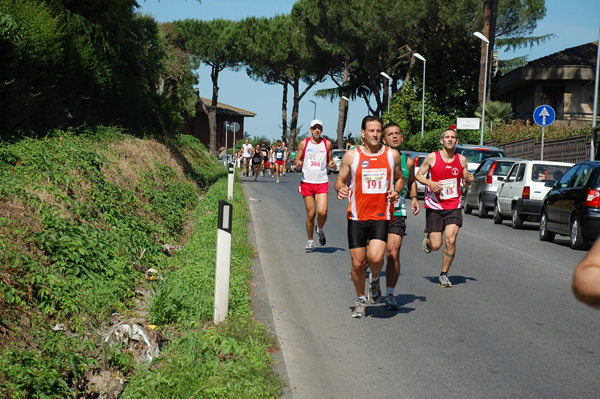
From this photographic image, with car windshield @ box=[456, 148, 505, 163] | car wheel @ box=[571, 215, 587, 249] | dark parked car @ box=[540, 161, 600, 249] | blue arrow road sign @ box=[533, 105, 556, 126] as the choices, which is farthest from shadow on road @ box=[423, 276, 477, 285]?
car windshield @ box=[456, 148, 505, 163]

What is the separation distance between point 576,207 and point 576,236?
20.8 inches

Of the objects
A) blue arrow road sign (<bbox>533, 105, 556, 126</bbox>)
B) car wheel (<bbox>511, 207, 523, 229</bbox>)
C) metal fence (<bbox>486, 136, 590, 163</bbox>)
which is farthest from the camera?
metal fence (<bbox>486, 136, 590, 163</bbox>)

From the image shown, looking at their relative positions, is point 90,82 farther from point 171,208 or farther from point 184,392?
point 184,392

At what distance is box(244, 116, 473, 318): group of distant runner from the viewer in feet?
24.4

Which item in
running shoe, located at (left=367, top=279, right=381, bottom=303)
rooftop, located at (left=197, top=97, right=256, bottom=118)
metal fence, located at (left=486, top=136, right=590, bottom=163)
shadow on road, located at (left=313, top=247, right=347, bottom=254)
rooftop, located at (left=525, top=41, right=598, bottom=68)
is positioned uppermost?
rooftop, located at (left=525, top=41, right=598, bottom=68)

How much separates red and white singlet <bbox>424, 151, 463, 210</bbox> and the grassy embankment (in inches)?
99.1

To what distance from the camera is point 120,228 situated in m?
9.94

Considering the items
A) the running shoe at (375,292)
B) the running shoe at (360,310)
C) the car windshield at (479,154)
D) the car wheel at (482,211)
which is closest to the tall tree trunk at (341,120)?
the car windshield at (479,154)

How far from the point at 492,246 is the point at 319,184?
12.6ft

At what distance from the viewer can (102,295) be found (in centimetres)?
705

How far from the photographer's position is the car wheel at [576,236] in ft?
46.0

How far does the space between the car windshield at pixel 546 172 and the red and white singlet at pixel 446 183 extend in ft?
30.1

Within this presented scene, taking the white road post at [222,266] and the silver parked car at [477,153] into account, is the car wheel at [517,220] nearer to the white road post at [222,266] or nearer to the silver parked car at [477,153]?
the silver parked car at [477,153]

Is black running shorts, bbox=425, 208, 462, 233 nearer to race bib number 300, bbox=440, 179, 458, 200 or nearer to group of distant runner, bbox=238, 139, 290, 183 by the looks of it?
race bib number 300, bbox=440, 179, 458, 200
